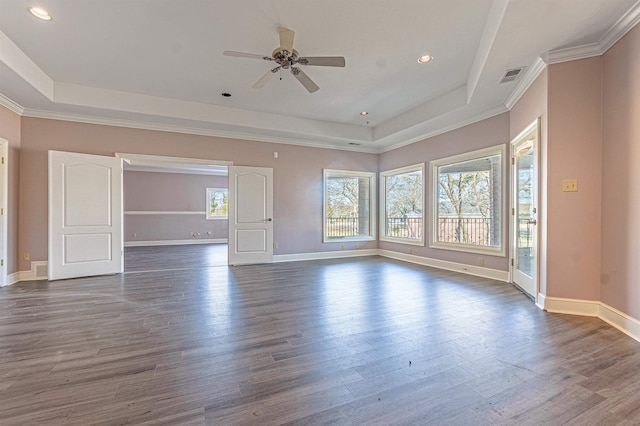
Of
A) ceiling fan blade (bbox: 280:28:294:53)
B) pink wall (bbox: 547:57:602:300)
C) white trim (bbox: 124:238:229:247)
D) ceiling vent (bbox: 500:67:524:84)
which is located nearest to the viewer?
ceiling fan blade (bbox: 280:28:294:53)

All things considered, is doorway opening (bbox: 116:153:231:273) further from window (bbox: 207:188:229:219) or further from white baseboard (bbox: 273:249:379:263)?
white baseboard (bbox: 273:249:379:263)

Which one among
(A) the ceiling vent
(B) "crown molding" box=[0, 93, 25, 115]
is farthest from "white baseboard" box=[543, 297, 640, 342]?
(B) "crown molding" box=[0, 93, 25, 115]

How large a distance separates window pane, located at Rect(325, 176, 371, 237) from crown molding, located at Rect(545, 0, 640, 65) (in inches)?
184

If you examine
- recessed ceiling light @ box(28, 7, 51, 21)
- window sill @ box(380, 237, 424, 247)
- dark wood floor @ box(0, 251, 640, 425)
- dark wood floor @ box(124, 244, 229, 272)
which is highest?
recessed ceiling light @ box(28, 7, 51, 21)

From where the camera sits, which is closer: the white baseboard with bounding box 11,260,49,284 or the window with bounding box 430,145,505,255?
the white baseboard with bounding box 11,260,49,284

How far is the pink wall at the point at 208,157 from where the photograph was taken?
470 centimetres

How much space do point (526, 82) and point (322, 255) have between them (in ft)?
15.9

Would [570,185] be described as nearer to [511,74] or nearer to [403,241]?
[511,74]

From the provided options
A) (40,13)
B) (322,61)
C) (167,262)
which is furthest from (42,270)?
(322,61)

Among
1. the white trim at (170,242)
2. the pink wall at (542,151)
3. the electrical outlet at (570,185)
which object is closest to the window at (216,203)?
the white trim at (170,242)

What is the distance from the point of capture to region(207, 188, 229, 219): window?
11.0 metres

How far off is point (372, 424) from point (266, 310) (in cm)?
196

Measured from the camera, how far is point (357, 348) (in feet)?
7.60

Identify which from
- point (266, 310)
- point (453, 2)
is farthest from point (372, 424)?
point (453, 2)
